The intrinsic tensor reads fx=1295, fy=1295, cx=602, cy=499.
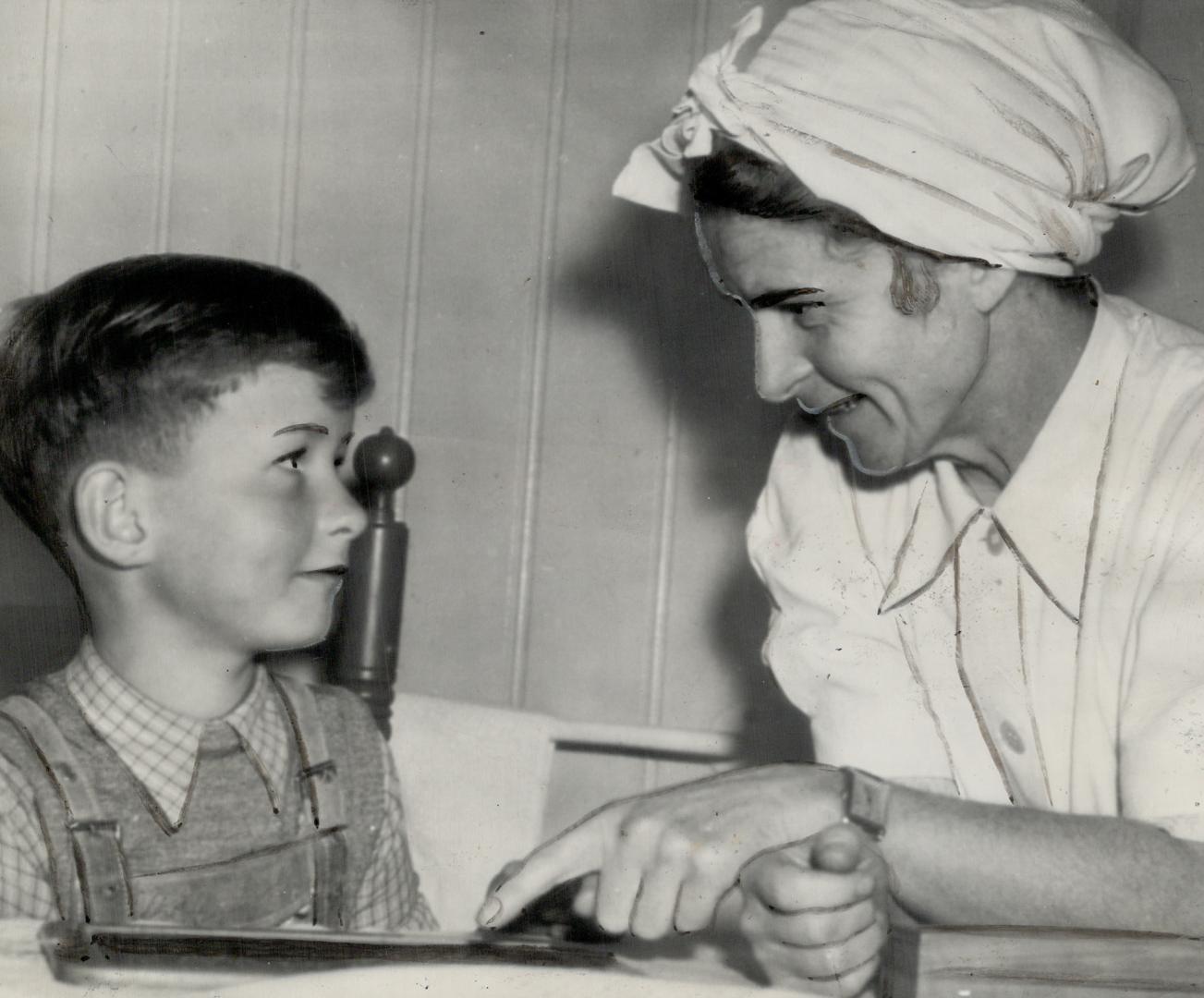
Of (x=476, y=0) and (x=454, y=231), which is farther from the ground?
(x=476, y=0)

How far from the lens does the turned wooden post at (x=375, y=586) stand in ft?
3.77

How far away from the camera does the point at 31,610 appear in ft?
3.32

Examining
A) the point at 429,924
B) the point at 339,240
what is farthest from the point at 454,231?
the point at 429,924

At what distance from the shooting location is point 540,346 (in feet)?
4.19

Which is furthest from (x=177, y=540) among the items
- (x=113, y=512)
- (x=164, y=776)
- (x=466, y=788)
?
(x=466, y=788)

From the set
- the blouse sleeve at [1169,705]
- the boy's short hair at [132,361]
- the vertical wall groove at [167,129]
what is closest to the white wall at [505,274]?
the vertical wall groove at [167,129]

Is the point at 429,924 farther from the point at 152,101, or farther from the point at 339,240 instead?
the point at 152,101

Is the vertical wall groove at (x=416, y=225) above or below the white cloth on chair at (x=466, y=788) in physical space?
above

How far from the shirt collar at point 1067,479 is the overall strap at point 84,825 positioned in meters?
0.62

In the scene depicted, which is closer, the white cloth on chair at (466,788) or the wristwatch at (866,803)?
the wristwatch at (866,803)

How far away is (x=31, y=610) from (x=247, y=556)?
0.80ft

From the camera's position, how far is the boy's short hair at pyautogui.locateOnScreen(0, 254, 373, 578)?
2.88 feet

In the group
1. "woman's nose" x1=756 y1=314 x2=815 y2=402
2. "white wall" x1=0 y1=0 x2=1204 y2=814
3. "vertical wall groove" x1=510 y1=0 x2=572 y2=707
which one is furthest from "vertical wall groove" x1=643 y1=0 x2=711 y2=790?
"woman's nose" x1=756 y1=314 x2=815 y2=402

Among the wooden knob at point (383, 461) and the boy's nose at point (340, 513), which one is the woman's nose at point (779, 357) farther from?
the wooden knob at point (383, 461)
